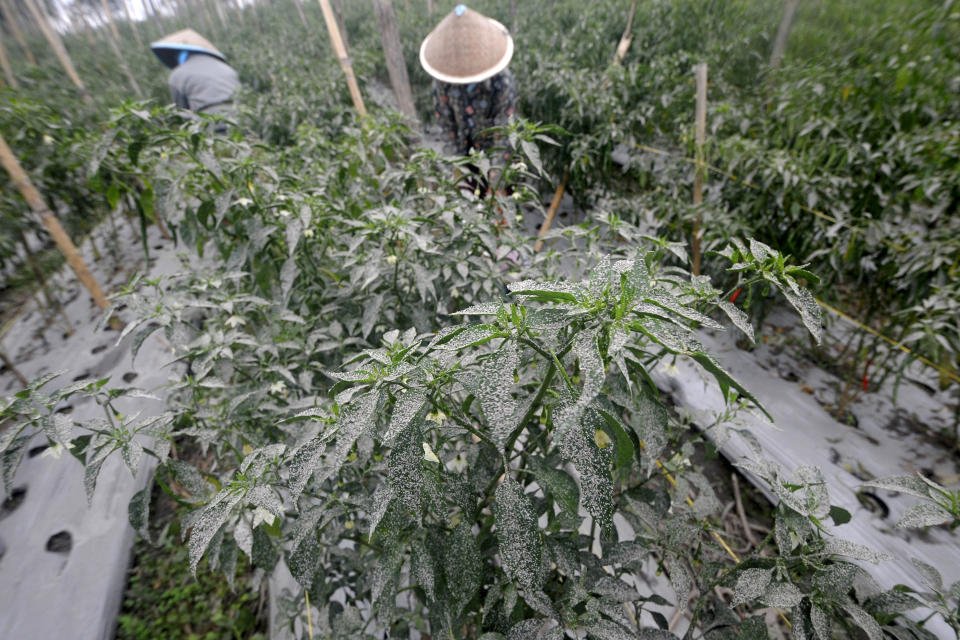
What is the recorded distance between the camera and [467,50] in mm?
2342

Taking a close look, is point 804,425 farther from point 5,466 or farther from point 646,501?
point 5,466

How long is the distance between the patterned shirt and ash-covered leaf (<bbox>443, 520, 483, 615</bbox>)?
223 cm

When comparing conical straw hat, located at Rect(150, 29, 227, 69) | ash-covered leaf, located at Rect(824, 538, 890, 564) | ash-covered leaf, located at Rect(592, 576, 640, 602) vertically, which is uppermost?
conical straw hat, located at Rect(150, 29, 227, 69)

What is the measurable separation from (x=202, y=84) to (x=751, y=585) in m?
4.02

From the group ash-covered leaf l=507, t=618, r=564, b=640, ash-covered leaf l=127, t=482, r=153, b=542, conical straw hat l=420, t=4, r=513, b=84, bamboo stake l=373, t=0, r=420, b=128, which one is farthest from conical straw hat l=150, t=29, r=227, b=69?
ash-covered leaf l=507, t=618, r=564, b=640

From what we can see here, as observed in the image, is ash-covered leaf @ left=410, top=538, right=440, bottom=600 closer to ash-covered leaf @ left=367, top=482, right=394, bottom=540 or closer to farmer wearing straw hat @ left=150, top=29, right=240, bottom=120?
ash-covered leaf @ left=367, top=482, right=394, bottom=540

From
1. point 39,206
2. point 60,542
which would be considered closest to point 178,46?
point 39,206

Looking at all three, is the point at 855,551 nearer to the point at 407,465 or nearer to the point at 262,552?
the point at 407,465

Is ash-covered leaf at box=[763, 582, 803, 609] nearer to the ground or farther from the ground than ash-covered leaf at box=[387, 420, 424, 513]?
nearer to the ground

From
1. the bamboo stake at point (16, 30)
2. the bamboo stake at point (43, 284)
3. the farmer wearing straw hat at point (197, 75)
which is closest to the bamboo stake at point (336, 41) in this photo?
the farmer wearing straw hat at point (197, 75)

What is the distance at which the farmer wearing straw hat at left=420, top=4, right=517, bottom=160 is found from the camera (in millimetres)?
2346

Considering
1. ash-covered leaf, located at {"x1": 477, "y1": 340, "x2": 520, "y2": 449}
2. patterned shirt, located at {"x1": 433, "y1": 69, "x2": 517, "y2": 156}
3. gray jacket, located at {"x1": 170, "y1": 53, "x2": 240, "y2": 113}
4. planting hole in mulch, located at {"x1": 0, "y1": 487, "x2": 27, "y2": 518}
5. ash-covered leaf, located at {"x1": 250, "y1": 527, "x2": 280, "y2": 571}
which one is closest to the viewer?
ash-covered leaf, located at {"x1": 477, "y1": 340, "x2": 520, "y2": 449}

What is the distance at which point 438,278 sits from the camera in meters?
1.25

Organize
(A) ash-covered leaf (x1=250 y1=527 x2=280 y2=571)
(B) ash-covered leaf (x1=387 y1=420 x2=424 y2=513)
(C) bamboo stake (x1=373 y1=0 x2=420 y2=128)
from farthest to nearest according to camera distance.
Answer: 1. (C) bamboo stake (x1=373 y1=0 x2=420 y2=128)
2. (A) ash-covered leaf (x1=250 y1=527 x2=280 y2=571)
3. (B) ash-covered leaf (x1=387 y1=420 x2=424 y2=513)
